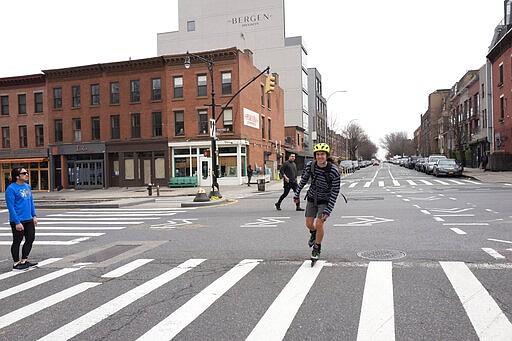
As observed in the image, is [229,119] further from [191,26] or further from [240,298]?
[240,298]

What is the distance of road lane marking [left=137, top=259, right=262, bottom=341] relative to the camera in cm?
Result: 433

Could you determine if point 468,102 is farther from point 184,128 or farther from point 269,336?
point 269,336

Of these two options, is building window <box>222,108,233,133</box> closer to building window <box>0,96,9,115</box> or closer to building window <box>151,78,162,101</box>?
building window <box>151,78,162,101</box>

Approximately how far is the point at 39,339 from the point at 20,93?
41.9 m

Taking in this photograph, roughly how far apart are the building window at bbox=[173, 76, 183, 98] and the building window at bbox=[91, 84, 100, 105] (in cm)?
719

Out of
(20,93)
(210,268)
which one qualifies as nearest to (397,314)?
(210,268)

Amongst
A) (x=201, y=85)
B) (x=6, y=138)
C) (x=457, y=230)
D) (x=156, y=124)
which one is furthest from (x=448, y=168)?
(x=6, y=138)

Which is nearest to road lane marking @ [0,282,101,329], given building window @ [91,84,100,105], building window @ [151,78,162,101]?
building window @ [151,78,162,101]

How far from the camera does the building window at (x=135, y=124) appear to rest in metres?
37.1

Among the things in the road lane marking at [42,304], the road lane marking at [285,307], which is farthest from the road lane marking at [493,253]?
the road lane marking at [42,304]

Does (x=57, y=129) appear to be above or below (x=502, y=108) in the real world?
below

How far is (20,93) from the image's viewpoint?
40.5 meters

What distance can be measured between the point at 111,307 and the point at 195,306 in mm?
995

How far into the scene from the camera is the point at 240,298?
5.36m
